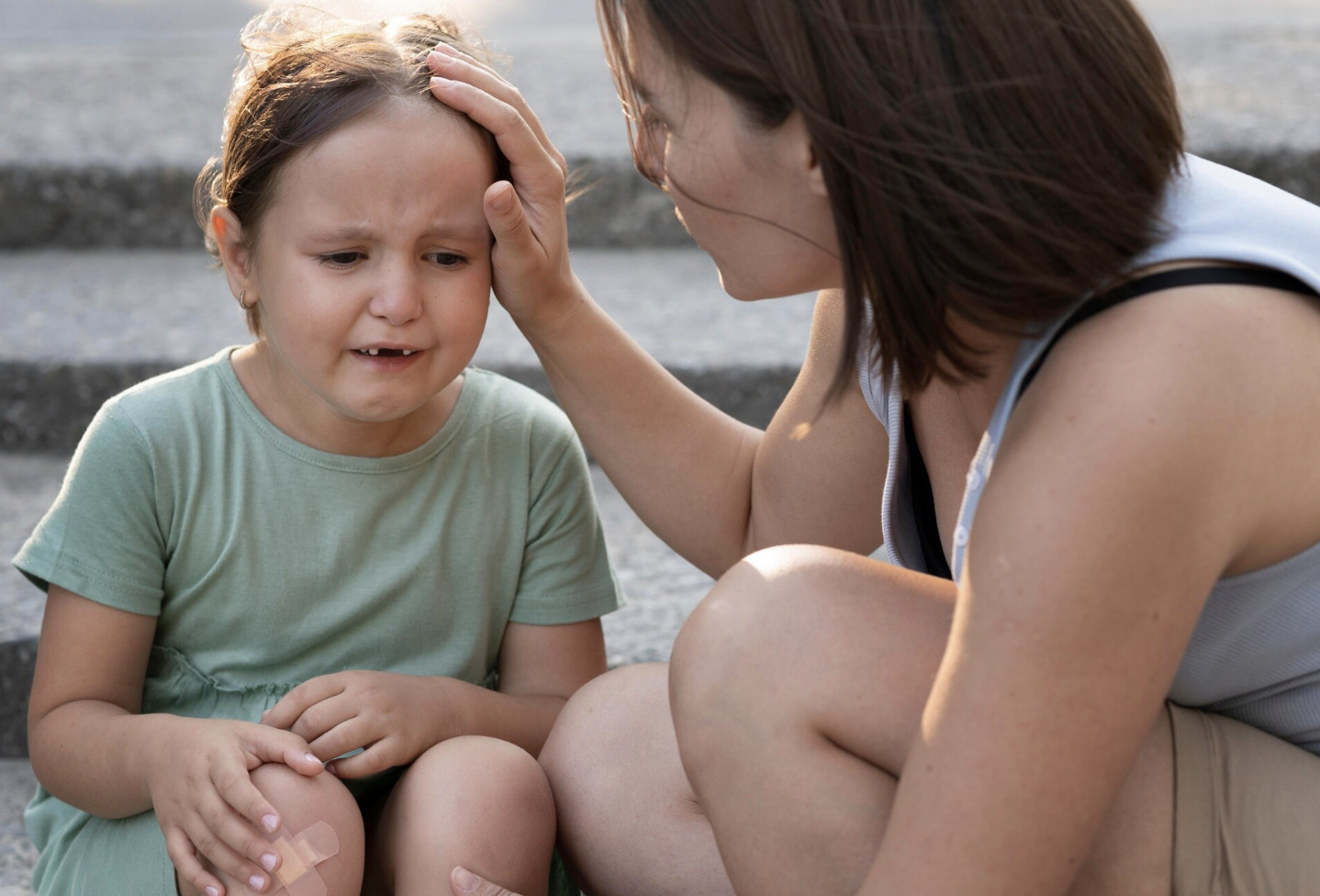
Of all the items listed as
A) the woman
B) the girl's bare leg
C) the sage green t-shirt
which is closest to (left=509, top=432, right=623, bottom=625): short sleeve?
the sage green t-shirt

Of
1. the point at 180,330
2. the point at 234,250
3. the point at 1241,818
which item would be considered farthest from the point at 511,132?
the point at 180,330

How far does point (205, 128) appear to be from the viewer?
8.66 feet

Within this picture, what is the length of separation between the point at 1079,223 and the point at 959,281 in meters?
0.09

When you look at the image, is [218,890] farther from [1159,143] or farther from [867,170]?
[1159,143]

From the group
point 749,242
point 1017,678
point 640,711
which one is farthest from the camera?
point 640,711

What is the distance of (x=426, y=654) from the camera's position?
4.44 feet

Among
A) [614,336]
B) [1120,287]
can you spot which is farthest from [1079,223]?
[614,336]

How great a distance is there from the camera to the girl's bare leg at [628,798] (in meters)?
1.21

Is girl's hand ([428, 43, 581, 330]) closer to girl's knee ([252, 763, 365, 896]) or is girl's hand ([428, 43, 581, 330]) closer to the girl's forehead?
the girl's forehead

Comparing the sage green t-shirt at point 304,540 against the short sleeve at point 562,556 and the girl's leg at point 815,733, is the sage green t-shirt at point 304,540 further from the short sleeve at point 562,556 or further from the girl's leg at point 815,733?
the girl's leg at point 815,733

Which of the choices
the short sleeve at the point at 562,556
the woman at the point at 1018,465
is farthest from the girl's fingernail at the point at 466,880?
the short sleeve at the point at 562,556

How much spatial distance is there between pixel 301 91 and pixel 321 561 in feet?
1.48

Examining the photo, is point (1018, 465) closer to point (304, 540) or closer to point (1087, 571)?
point (1087, 571)

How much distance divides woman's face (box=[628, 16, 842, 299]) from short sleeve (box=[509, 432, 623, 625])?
393mm
